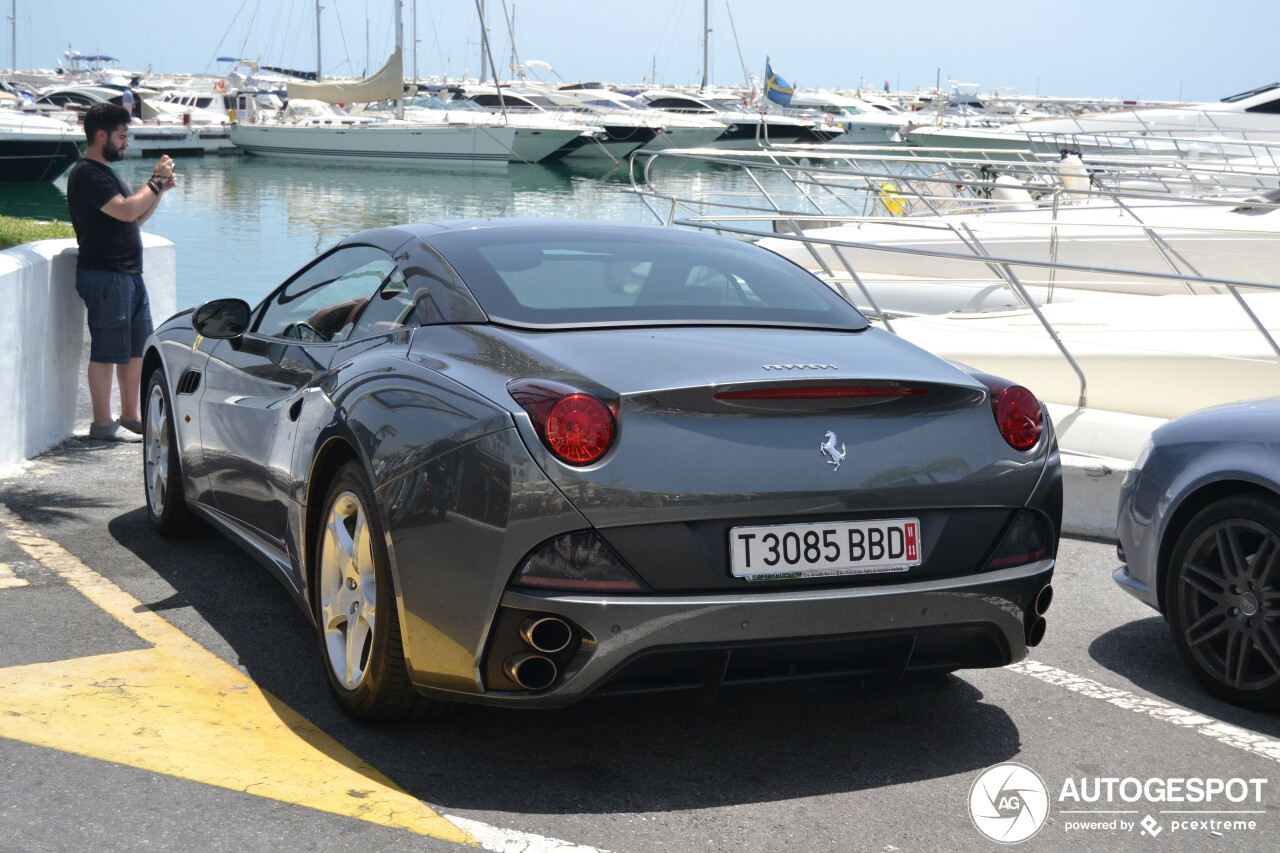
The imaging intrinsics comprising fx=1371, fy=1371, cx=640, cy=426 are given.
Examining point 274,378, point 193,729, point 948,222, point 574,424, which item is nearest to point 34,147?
point 948,222

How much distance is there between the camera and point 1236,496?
405 centimetres


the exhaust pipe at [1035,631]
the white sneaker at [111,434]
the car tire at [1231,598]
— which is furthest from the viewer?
the white sneaker at [111,434]

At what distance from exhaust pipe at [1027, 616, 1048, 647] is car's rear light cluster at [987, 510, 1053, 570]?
18cm

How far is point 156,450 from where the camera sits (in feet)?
19.4

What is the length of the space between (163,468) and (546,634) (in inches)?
128

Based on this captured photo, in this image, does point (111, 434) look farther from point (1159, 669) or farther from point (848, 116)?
point (848, 116)

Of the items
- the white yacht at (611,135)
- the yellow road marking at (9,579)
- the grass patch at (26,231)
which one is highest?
the white yacht at (611,135)

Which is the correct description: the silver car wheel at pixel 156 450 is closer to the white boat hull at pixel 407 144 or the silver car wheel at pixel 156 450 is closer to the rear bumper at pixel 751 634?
the rear bumper at pixel 751 634

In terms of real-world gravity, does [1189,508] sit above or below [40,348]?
above

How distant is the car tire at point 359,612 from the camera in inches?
137

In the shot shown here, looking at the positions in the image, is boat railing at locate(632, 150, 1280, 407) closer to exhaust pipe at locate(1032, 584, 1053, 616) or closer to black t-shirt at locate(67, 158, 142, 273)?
exhaust pipe at locate(1032, 584, 1053, 616)

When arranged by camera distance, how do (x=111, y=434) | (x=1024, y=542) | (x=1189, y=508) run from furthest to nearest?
1. (x=111, y=434)
2. (x=1189, y=508)
3. (x=1024, y=542)

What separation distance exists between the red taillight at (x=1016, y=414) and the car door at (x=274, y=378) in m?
1.84

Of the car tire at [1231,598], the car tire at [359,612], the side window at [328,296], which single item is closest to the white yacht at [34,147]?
the side window at [328,296]
